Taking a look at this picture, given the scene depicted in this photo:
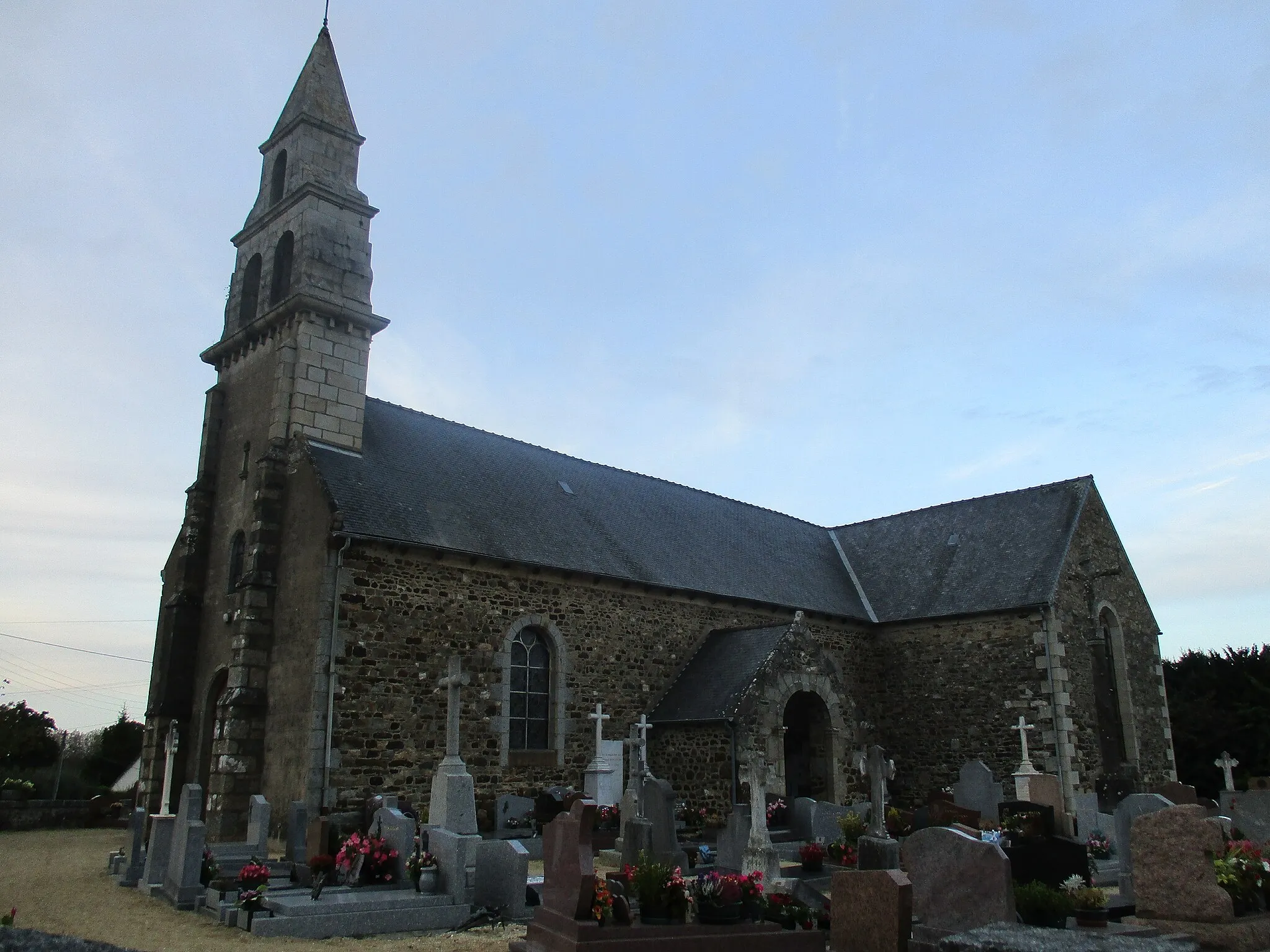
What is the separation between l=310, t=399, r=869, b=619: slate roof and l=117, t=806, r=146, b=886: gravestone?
4.87 metres

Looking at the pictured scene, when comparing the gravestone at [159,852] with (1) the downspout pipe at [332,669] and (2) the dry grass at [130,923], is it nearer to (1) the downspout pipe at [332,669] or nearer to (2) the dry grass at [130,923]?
(2) the dry grass at [130,923]

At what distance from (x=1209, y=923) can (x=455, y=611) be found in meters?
11.5

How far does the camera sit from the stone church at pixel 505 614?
606 inches

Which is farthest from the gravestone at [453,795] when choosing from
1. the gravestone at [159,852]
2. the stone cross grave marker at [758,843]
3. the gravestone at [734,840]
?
the gravestone at [734,840]

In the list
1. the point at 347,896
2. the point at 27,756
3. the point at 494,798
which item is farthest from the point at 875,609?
the point at 27,756

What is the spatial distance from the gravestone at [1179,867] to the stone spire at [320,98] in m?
18.8

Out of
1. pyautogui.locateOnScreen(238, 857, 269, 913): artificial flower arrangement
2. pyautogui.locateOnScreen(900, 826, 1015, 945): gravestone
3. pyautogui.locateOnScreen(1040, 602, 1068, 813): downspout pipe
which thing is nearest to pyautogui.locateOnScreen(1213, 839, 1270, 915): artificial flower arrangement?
pyautogui.locateOnScreen(900, 826, 1015, 945): gravestone

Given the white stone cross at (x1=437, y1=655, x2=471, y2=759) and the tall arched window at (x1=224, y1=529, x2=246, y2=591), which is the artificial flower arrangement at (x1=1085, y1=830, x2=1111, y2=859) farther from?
the tall arched window at (x1=224, y1=529, x2=246, y2=591)

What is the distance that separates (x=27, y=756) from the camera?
31.2m

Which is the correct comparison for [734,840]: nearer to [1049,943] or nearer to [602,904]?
[602,904]

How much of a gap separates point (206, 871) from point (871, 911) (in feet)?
24.1

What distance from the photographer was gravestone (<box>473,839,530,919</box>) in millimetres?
9758

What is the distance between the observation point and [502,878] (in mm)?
9859

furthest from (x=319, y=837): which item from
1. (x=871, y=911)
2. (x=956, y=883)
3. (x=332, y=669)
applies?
(x=956, y=883)
